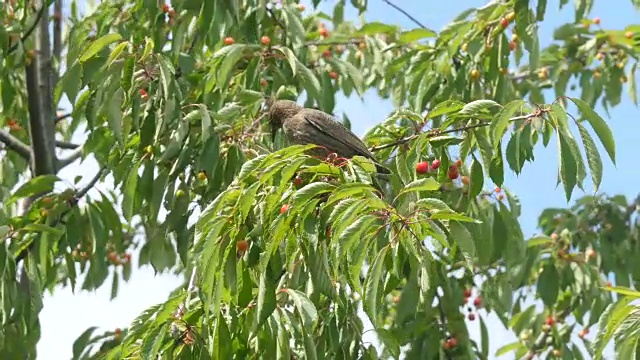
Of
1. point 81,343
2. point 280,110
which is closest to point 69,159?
point 81,343

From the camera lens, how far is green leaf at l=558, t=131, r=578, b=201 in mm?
3422

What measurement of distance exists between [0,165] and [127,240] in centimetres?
113

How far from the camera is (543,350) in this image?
7906mm

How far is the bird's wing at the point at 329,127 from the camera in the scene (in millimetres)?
5070

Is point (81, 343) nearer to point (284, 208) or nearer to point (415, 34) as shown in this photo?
point (415, 34)

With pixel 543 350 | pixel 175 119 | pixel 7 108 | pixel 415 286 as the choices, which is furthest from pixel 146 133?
pixel 543 350

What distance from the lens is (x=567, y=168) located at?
3432 millimetres

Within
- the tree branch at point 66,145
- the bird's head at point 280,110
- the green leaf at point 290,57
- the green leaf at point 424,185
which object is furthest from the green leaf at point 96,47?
the tree branch at point 66,145

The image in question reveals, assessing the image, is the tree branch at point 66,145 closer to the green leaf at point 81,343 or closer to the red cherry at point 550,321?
the green leaf at point 81,343

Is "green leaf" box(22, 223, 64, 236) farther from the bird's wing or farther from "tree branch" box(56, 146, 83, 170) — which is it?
"tree branch" box(56, 146, 83, 170)

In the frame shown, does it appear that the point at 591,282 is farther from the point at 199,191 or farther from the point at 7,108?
the point at 7,108

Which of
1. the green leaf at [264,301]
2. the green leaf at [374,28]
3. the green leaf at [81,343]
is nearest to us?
the green leaf at [264,301]

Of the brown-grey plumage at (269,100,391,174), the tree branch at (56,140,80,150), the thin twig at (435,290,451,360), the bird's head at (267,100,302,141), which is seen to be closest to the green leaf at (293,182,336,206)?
the brown-grey plumage at (269,100,391,174)

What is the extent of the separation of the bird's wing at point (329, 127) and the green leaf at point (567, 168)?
158 cm
